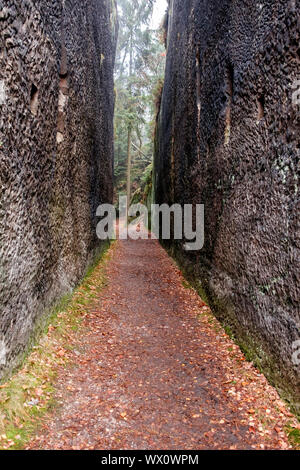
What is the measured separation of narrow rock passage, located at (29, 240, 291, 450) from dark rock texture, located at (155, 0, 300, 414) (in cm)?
38

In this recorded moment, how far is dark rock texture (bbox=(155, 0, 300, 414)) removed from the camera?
342cm

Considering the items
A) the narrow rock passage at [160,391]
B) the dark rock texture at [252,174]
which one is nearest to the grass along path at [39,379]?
the narrow rock passage at [160,391]

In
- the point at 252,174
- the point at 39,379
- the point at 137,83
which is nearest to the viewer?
the point at 39,379

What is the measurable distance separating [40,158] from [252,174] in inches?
114

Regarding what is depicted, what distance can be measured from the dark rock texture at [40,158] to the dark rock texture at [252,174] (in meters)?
2.67

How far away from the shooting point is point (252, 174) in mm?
4367

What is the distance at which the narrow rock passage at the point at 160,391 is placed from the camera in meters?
2.97

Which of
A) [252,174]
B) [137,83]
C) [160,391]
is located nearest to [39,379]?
[160,391]

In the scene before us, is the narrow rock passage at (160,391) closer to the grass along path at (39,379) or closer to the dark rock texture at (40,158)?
the grass along path at (39,379)

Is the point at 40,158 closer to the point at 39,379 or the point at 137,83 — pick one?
the point at 39,379

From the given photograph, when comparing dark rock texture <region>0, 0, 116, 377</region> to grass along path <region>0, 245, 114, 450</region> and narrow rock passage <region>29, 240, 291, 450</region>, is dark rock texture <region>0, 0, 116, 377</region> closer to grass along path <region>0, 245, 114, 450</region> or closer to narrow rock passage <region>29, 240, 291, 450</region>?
grass along path <region>0, 245, 114, 450</region>

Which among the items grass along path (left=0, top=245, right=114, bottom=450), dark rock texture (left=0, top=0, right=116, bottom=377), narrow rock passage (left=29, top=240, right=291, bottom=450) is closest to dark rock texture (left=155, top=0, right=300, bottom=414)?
narrow rock passage (left=29, top=240, right=291, bottom=450)

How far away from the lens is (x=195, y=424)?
10.4 ft

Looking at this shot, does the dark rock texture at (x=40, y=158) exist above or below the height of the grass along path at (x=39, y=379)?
above
